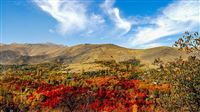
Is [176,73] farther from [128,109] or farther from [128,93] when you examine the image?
[128,93]

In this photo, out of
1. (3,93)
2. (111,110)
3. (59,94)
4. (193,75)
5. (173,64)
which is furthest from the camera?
(3,93)

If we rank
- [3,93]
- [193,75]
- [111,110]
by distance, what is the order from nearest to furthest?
[193,75], [111,110], [3,93]

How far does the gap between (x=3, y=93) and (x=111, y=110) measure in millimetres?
16006

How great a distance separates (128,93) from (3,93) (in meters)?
15.7

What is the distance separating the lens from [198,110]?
647 inches

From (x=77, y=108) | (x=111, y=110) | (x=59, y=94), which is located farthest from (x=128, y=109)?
(x=59, y=94)

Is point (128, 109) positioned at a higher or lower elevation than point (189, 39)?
lower

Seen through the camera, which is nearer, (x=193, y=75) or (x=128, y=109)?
(x=193, y=75)

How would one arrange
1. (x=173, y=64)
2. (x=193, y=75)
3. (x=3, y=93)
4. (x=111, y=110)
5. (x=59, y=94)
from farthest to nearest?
(x=3, y=93) < (x=59, y=94) < (x=111, y=110) < (x=173, y=64) < (x=193, y=75)

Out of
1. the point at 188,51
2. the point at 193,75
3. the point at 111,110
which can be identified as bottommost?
the point at 111,110

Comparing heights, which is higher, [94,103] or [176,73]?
[176,73]

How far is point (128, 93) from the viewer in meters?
40.5

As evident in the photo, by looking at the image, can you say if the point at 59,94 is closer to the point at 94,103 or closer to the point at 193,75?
the point at 94,103

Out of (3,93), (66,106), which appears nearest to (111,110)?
(66,106)
